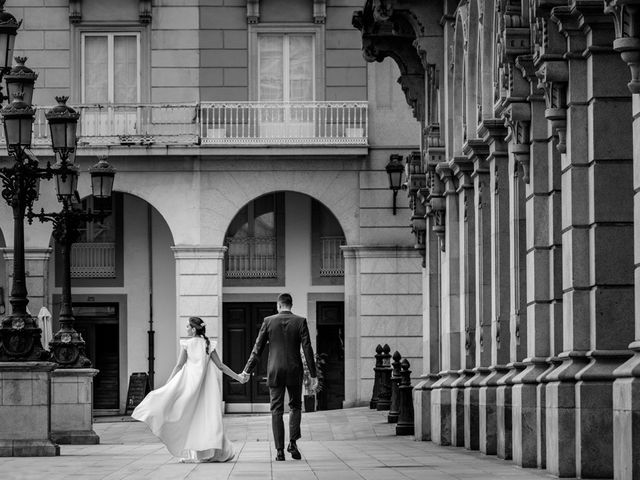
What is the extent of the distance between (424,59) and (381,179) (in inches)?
560

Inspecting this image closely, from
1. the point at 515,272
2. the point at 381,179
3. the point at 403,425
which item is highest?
the point at 381,179

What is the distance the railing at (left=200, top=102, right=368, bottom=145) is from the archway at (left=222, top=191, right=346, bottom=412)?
9.82 ft

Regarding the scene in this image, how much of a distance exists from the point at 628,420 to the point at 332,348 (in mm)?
31800

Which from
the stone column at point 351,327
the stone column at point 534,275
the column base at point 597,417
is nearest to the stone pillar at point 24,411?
the stone column at point 534,275

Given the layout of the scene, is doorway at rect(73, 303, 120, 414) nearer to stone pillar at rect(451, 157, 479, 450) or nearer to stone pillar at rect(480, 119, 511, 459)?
stone pillar at rect(451, 157, 479, 450)

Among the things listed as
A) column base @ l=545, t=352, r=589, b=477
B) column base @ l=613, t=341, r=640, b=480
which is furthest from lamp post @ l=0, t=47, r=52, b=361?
column base @ l=613, t=341, r=640, b=480

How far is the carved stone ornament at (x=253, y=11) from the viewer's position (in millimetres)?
40719

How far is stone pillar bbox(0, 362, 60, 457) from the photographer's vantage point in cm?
2148

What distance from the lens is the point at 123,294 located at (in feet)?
143

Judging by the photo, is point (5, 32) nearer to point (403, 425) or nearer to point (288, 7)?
point (403, 425)

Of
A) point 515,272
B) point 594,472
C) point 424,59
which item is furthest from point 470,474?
point 424,59

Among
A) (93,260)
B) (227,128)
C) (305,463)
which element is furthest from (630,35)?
(93,260)

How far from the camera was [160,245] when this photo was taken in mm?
43844

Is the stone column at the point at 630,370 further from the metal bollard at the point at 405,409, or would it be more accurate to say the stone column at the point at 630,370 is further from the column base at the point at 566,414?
the metal bollard at the point at 405,409
